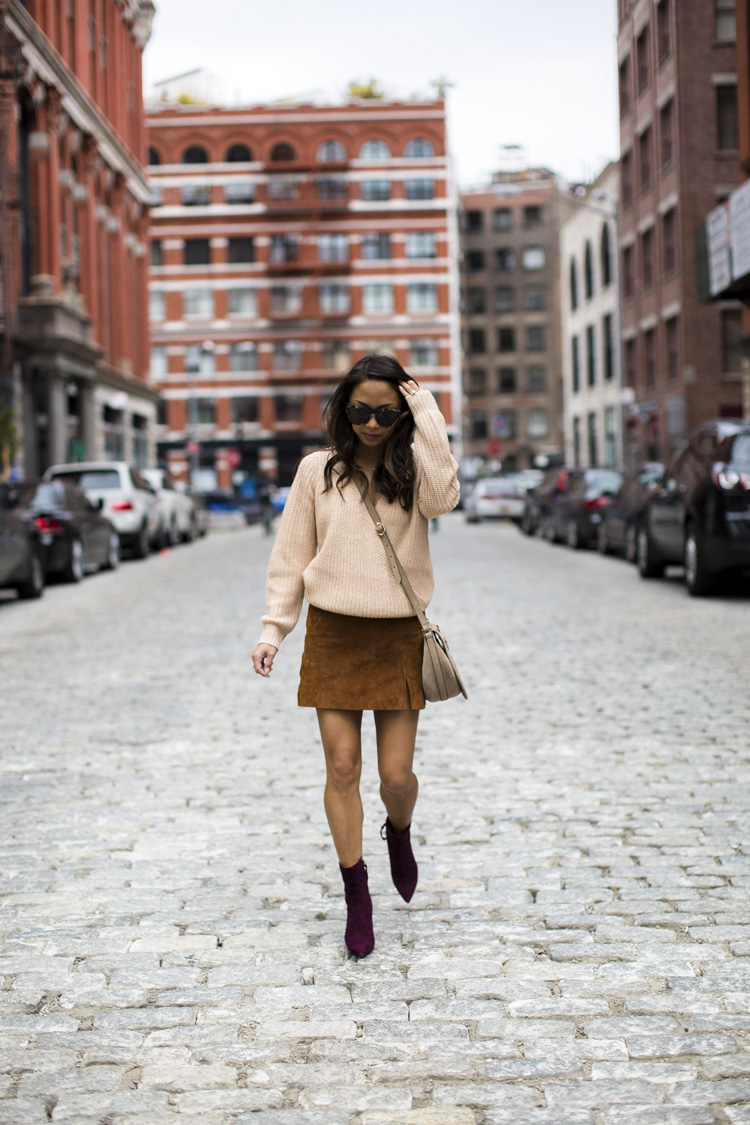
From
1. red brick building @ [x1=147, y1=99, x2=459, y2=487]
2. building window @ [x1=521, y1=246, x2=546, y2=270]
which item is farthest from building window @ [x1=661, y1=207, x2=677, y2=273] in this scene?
building window @ [x1=521, y1=246, x2=546, y2=270]

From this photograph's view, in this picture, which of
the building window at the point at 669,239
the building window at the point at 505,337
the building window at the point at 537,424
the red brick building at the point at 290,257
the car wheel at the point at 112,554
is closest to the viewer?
the car wheel at the point at 112,554

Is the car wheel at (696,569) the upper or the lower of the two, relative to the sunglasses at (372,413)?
lower

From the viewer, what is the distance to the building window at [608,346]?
52.2 metres

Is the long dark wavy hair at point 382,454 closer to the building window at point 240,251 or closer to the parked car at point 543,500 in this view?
the parked car at point 543,500

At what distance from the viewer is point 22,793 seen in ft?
20.6

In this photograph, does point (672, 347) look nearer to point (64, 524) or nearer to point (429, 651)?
point (64, 524)

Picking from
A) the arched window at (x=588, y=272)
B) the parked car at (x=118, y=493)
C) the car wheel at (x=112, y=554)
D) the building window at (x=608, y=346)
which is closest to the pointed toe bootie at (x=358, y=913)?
the car wheel at (x=112, y=554)

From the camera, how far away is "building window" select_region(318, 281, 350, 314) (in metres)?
79.3

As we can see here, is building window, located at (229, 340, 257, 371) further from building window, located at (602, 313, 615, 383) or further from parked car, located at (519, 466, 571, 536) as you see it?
parked car, located at (519, 466, 571, 536)

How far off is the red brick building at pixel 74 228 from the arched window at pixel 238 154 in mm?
22567

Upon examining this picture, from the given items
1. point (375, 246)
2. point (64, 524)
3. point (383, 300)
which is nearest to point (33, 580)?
point (64, 524)

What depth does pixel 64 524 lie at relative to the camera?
63.0ft

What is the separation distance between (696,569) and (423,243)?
67053mm

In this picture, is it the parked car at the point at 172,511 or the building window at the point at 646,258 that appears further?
the building window at the point at 646,258
